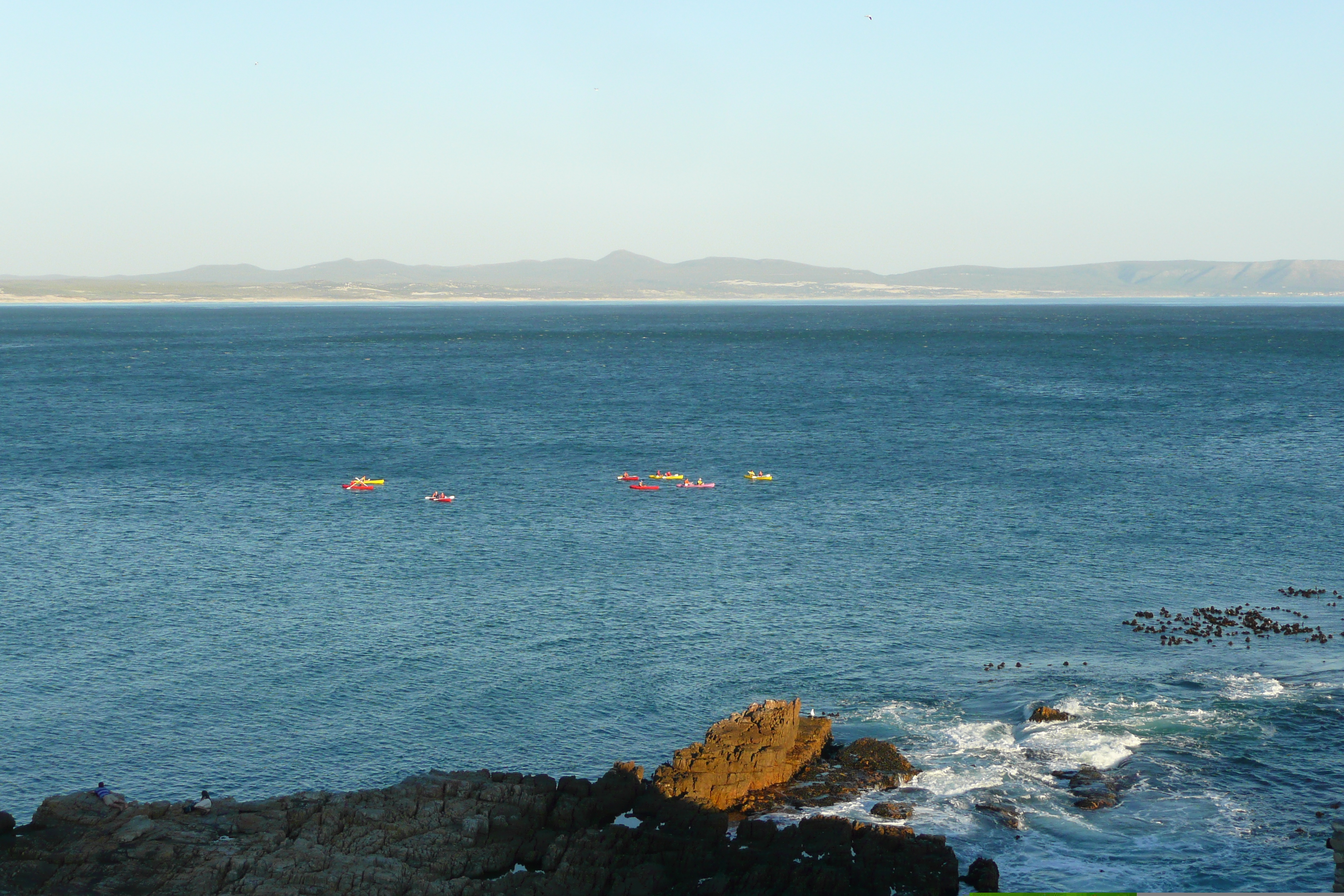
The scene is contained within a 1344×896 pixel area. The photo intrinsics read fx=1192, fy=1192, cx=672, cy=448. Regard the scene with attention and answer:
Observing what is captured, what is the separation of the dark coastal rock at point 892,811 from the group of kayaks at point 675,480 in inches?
2695

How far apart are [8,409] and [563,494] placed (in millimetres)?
104461

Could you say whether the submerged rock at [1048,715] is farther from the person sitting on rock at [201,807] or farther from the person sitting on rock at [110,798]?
the person sitting on rock at [110,798]

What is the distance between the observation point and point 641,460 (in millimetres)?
130750

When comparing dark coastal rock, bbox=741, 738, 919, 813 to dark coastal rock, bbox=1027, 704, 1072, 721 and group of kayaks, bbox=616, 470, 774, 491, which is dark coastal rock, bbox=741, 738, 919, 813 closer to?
dark coastal rock, bbox=1027, 704, 1072, 721

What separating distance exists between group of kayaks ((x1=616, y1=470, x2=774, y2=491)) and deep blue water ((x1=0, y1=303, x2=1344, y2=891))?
1.65 meters

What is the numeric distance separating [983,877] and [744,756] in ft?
39.2

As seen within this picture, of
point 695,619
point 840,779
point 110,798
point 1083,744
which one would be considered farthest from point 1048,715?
point 110,798

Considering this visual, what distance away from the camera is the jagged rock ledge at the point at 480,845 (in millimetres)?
39469

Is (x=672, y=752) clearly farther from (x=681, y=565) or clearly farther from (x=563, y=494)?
(x=563, y=494)

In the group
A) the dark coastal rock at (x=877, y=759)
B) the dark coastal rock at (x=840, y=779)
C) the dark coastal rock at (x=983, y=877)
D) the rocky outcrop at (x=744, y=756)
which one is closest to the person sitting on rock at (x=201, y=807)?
the rocky outcrop at (x=744, y=756)

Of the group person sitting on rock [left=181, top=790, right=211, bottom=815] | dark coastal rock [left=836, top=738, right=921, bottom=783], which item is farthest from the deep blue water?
person sitting on rock [left=181, top=790, right=211, bottom=815]

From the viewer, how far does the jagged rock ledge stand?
39.5 m

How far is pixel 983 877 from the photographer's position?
40.8 metres

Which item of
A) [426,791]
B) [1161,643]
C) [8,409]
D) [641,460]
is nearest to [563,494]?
[641,460]
